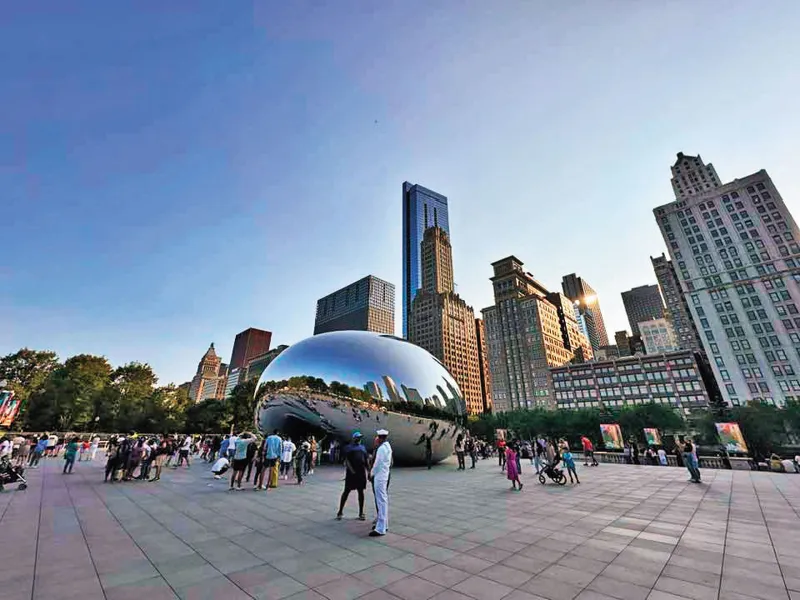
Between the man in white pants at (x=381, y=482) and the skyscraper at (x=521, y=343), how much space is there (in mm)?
132736

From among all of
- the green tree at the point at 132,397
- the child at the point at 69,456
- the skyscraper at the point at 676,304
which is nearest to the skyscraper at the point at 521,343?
the skyscraper at the point at 676,304

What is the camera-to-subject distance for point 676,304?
5098 inches

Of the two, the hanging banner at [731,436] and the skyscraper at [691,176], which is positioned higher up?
the skyscraper at [691,176]

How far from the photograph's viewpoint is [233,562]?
5.04 metres

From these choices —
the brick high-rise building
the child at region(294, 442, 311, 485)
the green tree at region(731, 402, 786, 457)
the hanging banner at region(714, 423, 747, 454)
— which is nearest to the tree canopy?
the child at region(294, 442, 311, 485)

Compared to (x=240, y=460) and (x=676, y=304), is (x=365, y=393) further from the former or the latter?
(x=676, y=304)

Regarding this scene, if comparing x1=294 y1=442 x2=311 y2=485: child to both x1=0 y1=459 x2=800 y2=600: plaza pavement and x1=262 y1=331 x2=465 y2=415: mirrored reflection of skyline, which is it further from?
x1=262 y1=331 x2=465 y2=415: mirrored reflection of skyline

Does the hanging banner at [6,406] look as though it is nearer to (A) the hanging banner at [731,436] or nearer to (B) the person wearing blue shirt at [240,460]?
(B) the person wearing blue shirt at [240,460]

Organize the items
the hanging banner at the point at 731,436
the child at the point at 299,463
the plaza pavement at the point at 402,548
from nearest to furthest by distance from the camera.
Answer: the plaza pavement at the point at 402,548, the child at the point at 299,463, the hanging banner at the point at 731,436

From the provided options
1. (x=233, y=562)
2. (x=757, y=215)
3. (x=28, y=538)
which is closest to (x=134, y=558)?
(x=233, y=562)

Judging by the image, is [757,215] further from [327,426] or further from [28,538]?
[28,538]

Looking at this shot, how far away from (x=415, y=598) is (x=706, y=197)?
131 meters

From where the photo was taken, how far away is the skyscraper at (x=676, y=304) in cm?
11403

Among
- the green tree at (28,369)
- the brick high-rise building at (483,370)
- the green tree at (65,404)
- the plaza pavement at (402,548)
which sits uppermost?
the brick high-rise building at (483,370)
